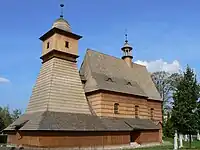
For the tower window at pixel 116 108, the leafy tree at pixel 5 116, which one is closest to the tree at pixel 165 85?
the tower window at pixel 116 108

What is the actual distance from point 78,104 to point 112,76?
8195 mm

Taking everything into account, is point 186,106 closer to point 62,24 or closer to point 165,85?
point 62,24

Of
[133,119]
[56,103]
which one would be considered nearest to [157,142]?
[133,119]

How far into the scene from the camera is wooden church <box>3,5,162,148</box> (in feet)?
70.3

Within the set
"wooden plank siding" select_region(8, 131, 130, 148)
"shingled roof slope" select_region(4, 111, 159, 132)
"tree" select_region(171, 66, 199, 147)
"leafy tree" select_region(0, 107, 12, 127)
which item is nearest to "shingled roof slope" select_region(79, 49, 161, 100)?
"shingled roof slope" select_region(4, 111, 159, 132)

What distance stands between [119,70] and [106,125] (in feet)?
35.5

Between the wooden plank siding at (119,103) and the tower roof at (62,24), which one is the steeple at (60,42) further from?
the wooden plank siding at (119,103)

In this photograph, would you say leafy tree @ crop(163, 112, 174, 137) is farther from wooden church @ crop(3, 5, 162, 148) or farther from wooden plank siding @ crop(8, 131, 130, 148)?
wooden plank siding @ crop(8, 131, 130, 148)

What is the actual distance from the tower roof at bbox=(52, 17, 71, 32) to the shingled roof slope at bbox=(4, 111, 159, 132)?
1017 cm

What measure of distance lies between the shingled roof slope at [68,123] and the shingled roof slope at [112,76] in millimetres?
4200

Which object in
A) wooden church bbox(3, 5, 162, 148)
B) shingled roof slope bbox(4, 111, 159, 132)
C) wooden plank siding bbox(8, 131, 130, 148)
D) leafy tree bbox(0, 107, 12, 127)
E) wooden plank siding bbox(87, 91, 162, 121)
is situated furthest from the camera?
leafy tree bbox(0, 107, 12, 127)

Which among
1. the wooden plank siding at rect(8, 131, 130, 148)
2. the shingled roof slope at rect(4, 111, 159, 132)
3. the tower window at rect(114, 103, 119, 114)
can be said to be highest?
the tower window at rect(114, 103, 119, 114)

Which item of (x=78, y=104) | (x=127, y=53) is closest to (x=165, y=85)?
(x=127, y=53)

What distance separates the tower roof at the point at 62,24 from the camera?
26916 millimetres
